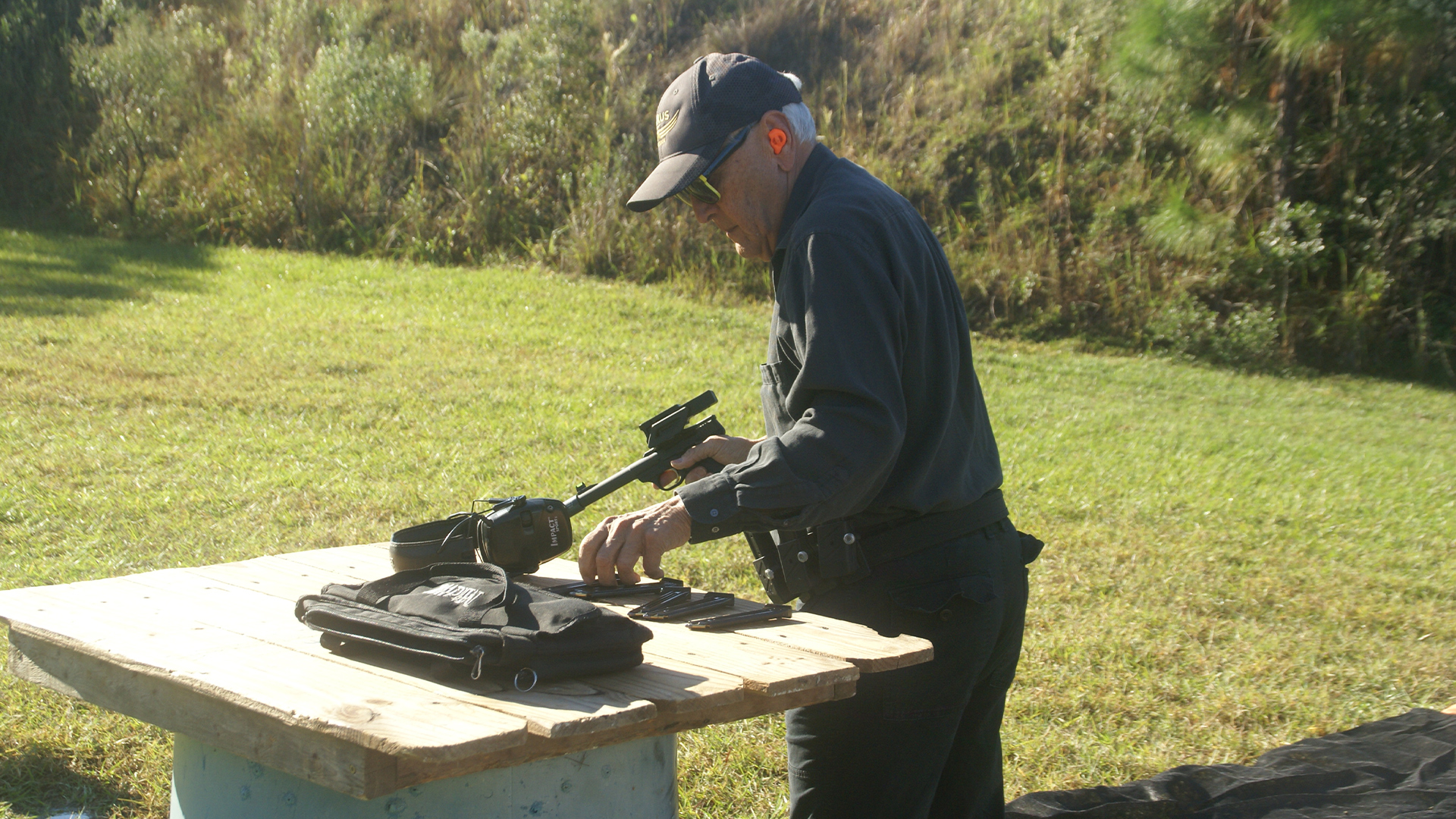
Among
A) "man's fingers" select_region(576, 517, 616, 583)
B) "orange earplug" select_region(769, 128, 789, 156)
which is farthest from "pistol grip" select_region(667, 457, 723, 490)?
"orange earplug" select_region(769, 128, 789, 156)

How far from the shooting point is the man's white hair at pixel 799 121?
2387mm

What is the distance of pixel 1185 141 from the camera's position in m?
12.5

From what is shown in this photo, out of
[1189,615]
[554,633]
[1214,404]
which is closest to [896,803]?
[554,633]

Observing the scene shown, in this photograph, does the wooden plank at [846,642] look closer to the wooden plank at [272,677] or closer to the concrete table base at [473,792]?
the concrete table base at [473,792]

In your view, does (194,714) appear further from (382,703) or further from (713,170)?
(713,170)

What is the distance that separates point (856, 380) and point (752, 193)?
53 cm

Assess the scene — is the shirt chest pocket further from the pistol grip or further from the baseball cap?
the baseball cap

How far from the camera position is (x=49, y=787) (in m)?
3.17

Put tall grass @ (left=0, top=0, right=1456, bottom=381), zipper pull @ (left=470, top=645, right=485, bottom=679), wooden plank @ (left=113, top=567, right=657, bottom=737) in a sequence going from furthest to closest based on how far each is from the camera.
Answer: tall grass @ (left=0, top=0, right=1456, bottom=381) < zipper pull @ (left=470, top=645, right=485, bottom=679) < wooden plank @ (left=113, top=567, right=657, bottom=737)

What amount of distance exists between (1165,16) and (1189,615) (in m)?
8.97

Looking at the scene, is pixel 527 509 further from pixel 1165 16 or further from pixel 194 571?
pixel 1165 16

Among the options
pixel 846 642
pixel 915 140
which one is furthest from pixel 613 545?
pixel 915 140

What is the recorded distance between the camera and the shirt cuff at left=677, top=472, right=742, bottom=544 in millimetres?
2119

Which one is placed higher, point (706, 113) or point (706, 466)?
point (706, 113)
